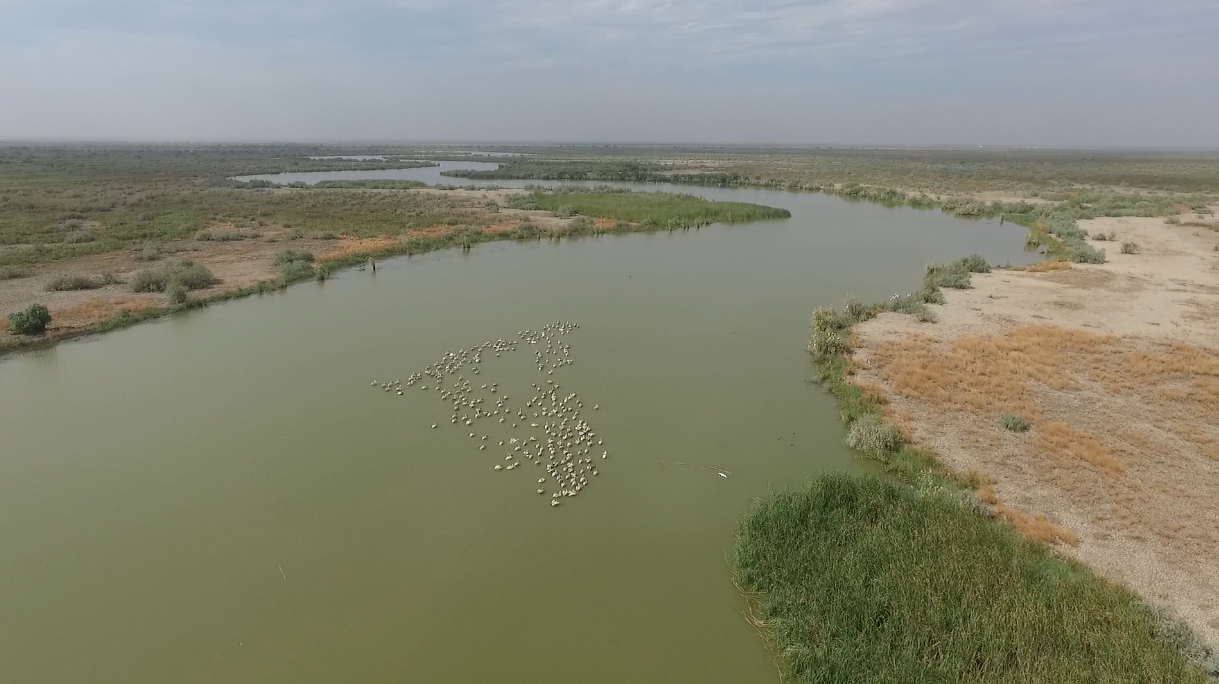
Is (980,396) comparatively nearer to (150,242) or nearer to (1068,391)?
(1068,391)

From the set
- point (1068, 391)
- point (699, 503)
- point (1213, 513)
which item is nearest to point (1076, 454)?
point (1213, 513)

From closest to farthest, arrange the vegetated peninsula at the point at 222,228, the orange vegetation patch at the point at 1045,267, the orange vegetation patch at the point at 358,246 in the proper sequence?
the vegetated peninsula at the point at 222,228 < the orange vegetation patch at the point at 1045,267 < the orange vegetation patch at the point at 358,246

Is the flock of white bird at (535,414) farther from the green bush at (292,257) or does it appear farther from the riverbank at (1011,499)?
the green bush at (292,257)

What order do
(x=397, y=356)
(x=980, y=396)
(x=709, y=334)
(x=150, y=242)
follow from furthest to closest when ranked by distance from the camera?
1. (x=150, y=242)
2. (x=709, y=334)
3. (x=397, y=356)
4. (x=980, y=396)

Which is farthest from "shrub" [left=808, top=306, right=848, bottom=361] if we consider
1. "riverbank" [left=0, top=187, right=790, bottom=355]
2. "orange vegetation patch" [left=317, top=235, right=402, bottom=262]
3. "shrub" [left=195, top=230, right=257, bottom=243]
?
"shrub" [left=195, top=230, right=257, bottom=243]

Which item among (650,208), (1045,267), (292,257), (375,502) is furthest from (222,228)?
(1045,267)

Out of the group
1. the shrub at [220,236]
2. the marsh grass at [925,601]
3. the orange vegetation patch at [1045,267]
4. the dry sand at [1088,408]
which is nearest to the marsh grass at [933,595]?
the marsh grass at [925,601]
